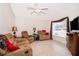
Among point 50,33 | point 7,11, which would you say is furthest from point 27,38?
point 7,11

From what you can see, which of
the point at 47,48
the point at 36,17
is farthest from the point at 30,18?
the point at 47,48

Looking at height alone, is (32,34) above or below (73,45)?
above

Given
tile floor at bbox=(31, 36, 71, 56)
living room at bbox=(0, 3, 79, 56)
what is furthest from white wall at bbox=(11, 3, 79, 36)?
tile floor at bbox=(31, 36, 71, 56)

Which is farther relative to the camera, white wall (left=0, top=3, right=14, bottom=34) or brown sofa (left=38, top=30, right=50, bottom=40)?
brown sofa (left=38, top=30, right=50, bottom=40)

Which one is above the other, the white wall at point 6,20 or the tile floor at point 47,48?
the white wall at point 6,20

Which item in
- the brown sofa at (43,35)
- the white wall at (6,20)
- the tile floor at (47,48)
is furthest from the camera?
the tile floor at (47,48)

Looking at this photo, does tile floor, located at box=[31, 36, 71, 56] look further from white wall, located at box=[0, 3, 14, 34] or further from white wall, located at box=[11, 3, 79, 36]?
white wall, located at box=[0, 3, 14, 34]

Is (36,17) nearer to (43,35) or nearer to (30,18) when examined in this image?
(30,18)

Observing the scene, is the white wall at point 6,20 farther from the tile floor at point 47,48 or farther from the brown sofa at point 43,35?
the tile floor at point 47,48

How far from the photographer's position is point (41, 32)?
1863mm

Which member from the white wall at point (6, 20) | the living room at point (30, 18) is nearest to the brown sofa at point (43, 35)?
the living room at point (30, 18)

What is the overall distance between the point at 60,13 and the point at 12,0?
109 centimetres

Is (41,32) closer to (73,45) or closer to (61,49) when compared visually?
(61,49)

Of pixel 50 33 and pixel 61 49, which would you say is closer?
pixel 50 33
